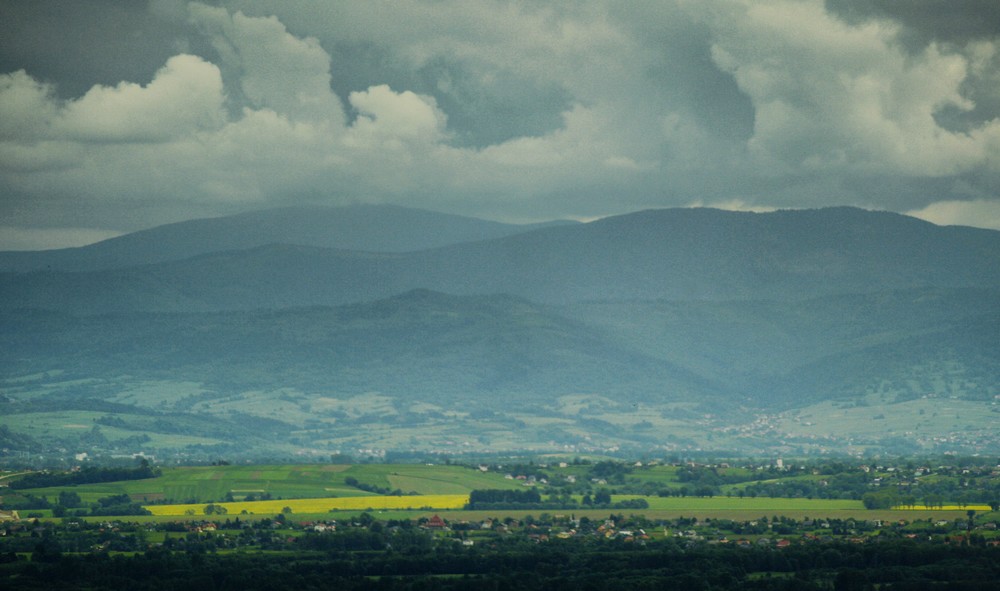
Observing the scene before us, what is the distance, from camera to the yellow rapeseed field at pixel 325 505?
135875mm

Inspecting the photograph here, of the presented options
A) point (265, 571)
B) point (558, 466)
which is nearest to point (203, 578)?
point (265, 571)

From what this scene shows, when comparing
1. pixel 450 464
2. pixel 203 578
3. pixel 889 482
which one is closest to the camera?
pixel 203 578

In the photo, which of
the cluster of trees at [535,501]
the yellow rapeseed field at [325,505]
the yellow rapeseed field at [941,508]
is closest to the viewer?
the yellow rapeseed field at [941,508]

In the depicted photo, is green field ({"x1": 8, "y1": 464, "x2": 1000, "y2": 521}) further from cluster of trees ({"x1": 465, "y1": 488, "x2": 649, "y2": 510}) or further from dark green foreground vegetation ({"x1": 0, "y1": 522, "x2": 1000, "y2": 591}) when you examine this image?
dark green foreground vegetation ({"x1": 0, "y1": 522, "x2": 1000, "y2": 591})

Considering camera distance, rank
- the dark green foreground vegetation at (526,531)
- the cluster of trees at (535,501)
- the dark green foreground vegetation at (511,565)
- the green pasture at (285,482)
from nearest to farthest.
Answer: the dark green foreground vegetation at (511,565), the dark green foreground vegetation at (526,531), the cluster of trees at (535,501), the green pasture at (285,482)

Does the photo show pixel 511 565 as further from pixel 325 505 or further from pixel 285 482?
pixel 285 482

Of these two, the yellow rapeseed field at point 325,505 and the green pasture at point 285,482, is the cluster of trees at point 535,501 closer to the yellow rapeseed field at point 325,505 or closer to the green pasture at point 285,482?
the yellow rapeseed field at point 325,505

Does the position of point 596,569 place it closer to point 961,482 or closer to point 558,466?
point 961,482

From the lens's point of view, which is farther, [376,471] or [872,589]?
[376,471]

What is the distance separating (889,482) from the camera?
153250 mm

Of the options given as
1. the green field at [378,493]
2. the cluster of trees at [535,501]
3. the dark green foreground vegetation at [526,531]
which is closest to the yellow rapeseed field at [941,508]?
the green field at [378,493]

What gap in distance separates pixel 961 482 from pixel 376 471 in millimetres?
57233

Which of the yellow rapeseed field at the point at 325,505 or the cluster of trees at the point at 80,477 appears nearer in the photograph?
the yellow rapeseed field at the point at 325,505

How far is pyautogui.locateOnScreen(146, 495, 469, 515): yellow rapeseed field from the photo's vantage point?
136 m
